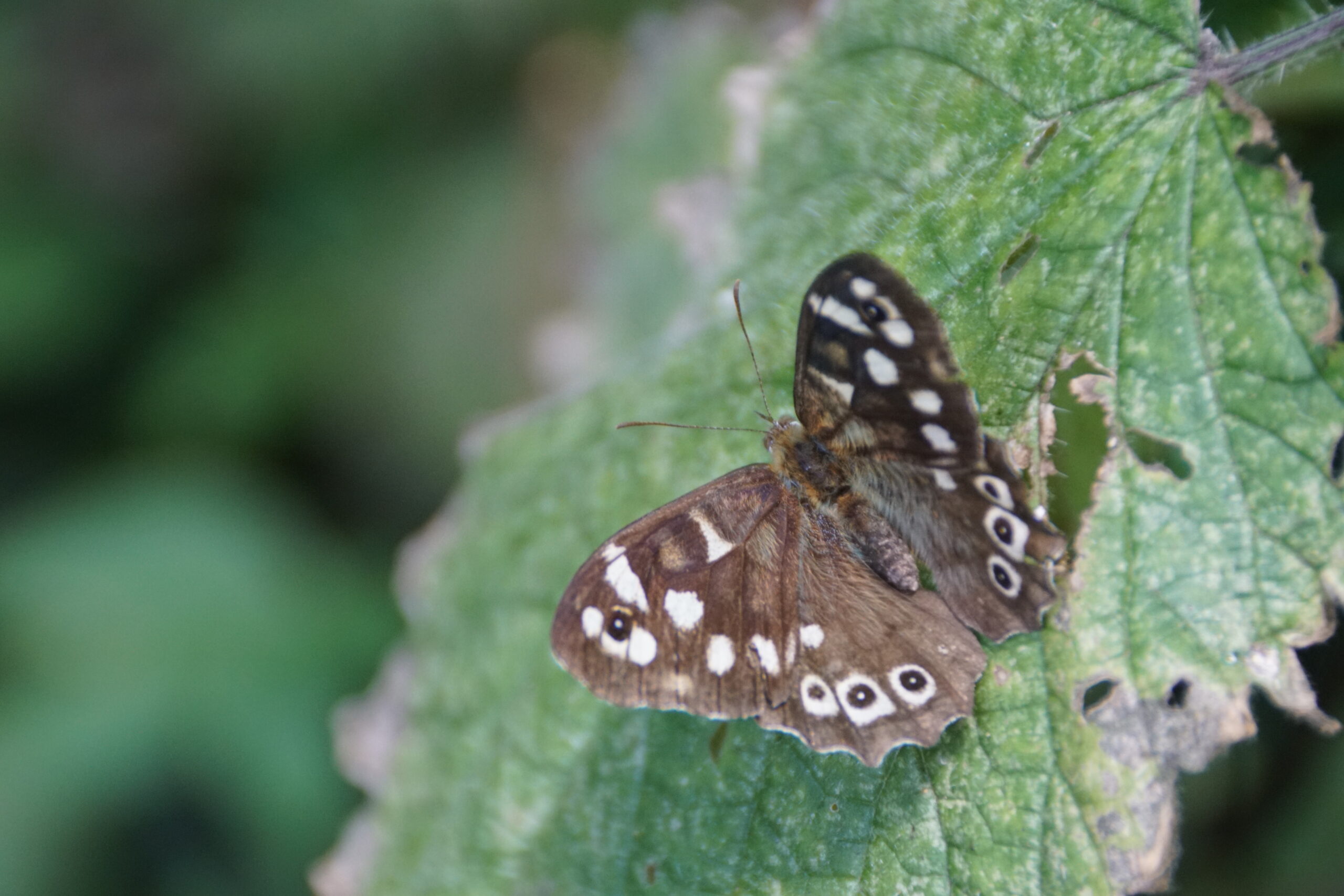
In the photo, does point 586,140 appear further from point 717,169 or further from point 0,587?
point 0,587

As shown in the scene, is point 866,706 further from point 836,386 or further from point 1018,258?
point 1018,258

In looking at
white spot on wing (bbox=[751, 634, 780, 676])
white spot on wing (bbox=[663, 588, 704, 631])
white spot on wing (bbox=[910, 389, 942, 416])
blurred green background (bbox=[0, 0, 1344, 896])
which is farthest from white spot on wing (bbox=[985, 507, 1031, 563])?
blurred green background (bbox=[0, 0, 1344, 896])

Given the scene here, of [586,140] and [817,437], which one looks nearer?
[817,437]

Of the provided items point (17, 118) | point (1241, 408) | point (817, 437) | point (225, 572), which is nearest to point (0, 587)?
point (225, 572)

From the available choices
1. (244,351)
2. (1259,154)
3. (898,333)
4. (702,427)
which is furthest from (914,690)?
(244,351)

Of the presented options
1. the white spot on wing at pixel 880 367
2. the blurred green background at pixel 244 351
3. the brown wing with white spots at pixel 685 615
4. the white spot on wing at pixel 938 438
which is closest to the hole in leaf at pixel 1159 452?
the white spot on wing at pixel 938 438

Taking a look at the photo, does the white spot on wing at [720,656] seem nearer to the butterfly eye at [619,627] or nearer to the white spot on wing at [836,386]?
the butterfly eye at [619,627]
